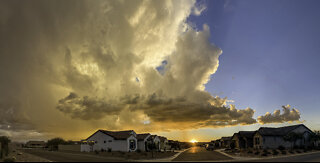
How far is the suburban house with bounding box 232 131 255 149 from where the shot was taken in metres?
63.4

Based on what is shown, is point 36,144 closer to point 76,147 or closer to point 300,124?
point 76,147

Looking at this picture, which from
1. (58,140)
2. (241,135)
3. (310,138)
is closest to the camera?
(310,138)

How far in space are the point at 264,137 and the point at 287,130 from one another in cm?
908

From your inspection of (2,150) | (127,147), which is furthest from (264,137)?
(2,150)

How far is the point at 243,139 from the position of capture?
66.1 meters

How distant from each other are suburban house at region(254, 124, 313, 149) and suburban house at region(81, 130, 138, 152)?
3249cm

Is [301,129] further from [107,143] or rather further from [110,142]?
[107,143]

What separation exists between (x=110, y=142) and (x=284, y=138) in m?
43.4

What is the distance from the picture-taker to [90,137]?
186 feet

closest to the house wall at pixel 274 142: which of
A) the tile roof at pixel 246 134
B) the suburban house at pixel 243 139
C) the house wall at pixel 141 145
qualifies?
the suburban house at pixel 243 139

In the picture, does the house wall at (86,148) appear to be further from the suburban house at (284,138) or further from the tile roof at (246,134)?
the suburban house at (284,138)

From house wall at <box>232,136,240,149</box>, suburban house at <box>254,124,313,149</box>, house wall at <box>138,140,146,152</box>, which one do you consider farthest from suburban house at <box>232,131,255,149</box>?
house wall at <box>138,140,146,152</box>

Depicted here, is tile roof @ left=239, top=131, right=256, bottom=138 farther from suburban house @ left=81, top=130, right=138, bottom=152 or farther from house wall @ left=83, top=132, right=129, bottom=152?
house wall @ left=83, top=132, right=129, bottom=152

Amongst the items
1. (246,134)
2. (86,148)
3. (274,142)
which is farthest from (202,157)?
(246,134)
